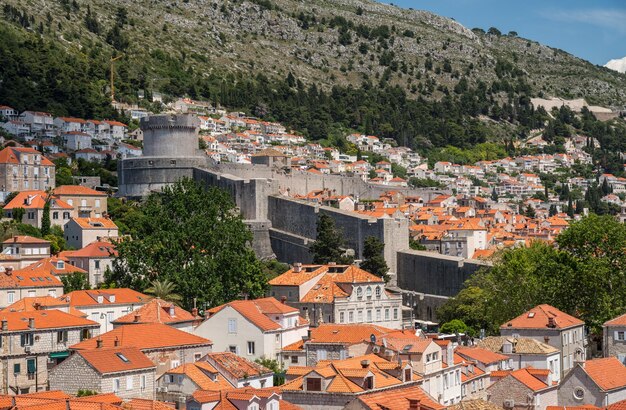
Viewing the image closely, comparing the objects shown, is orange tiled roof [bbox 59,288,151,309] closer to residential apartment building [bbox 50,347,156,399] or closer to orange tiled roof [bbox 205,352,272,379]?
orange tiled roof [bbox 205,352,272,379]

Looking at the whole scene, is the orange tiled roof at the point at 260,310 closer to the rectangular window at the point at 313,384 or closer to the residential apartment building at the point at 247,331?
the residential apartment building at the point at 247,331

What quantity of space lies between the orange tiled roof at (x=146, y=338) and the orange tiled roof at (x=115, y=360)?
1.46 meters

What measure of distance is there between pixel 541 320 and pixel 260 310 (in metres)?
11.3

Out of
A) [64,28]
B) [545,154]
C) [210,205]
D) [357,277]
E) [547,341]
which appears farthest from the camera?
[545,154]

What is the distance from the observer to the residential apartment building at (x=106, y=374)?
38094 millimetres

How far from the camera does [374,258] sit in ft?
230

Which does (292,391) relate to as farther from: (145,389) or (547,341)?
(547,341)

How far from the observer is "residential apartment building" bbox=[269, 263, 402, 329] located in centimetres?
5603

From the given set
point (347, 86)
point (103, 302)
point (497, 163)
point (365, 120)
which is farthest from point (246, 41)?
point (103, 302)

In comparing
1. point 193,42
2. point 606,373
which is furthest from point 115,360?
point 193,42

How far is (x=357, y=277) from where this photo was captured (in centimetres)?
5825

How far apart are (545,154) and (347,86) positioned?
98.6 feet

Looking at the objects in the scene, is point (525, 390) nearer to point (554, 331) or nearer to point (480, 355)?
point (480, 355)

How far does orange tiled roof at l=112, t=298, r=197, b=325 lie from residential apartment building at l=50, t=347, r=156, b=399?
8.13 meters
